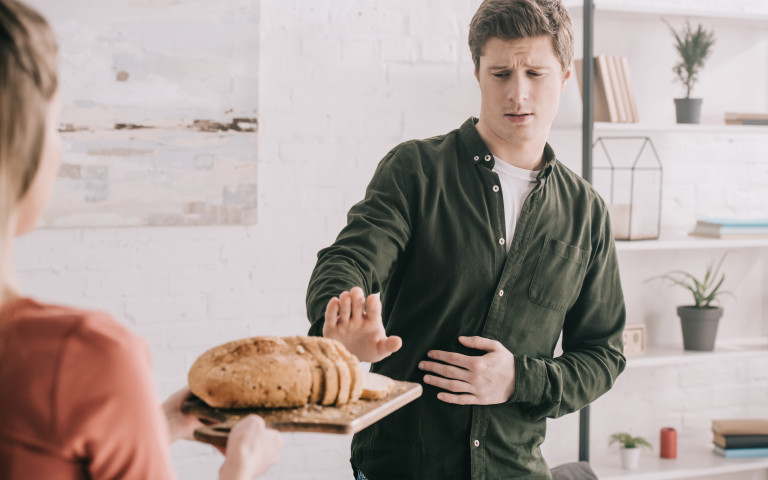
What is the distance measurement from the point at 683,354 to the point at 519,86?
1895 millimetres

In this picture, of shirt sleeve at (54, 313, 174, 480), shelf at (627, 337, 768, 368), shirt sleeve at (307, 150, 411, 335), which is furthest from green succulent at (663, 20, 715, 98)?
shirt sleeve at (54, 313, 174, 480)

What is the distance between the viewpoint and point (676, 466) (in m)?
3.27

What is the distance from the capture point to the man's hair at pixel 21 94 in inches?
25.9

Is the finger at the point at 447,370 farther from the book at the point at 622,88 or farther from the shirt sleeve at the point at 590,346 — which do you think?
the book at the point at 622,88

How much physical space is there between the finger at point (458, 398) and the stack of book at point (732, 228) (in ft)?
6.53

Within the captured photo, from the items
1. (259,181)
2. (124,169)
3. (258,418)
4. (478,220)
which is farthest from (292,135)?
(258,418)

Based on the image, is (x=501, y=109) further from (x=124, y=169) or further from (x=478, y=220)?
(x=124, y=169)

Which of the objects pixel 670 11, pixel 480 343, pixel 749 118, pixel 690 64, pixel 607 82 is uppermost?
pixel 670 11

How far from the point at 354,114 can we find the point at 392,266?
141 centimetres

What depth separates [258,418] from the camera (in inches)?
37.1

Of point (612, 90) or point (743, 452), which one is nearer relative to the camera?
point (612, 90)

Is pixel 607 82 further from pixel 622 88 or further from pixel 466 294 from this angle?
pixel 466 294

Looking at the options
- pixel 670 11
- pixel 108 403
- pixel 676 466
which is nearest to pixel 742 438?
pixel 676 466

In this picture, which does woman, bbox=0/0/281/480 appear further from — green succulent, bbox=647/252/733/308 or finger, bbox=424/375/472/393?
green succulent, bbox=647/252/733/308
